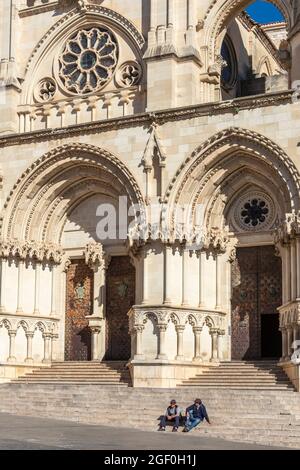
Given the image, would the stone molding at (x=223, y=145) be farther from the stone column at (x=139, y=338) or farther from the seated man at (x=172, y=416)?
the seated man at (x=172, y=416)

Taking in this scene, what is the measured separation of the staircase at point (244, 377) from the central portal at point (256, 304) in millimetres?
760

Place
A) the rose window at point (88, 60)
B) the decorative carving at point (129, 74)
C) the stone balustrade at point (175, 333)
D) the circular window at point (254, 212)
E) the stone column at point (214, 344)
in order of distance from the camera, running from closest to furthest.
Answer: the stone balustrade at point (175, 333) < the stone column at point (214, 344) < the circular window at point (254, 212) < the decorative carving at point (129, 74) < the rose window at point (88, 60)

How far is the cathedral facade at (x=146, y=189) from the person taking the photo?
72.1ft

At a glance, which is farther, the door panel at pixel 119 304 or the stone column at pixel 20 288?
the stone column at pixel 20 288

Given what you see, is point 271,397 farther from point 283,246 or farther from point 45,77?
point 45,77

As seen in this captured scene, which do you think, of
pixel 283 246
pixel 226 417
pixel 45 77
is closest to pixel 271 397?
pixel 226 417

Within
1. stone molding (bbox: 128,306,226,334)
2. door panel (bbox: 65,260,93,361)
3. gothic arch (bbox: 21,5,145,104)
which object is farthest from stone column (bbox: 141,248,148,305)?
gothic arch (bbox: 21,5,145,104)

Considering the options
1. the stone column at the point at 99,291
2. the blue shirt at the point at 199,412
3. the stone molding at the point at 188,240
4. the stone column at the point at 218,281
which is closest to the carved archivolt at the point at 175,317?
the stone column at the point at 218,281

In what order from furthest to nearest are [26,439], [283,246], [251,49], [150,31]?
[251,49] < [150,31] < [283,246] < [26,439]

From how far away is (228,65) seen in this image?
26.6 meters

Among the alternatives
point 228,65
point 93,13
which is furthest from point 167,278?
point 93,13

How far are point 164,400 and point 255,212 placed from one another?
580 cm

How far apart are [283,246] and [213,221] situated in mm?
2431

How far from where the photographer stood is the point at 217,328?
2272 centimetres
